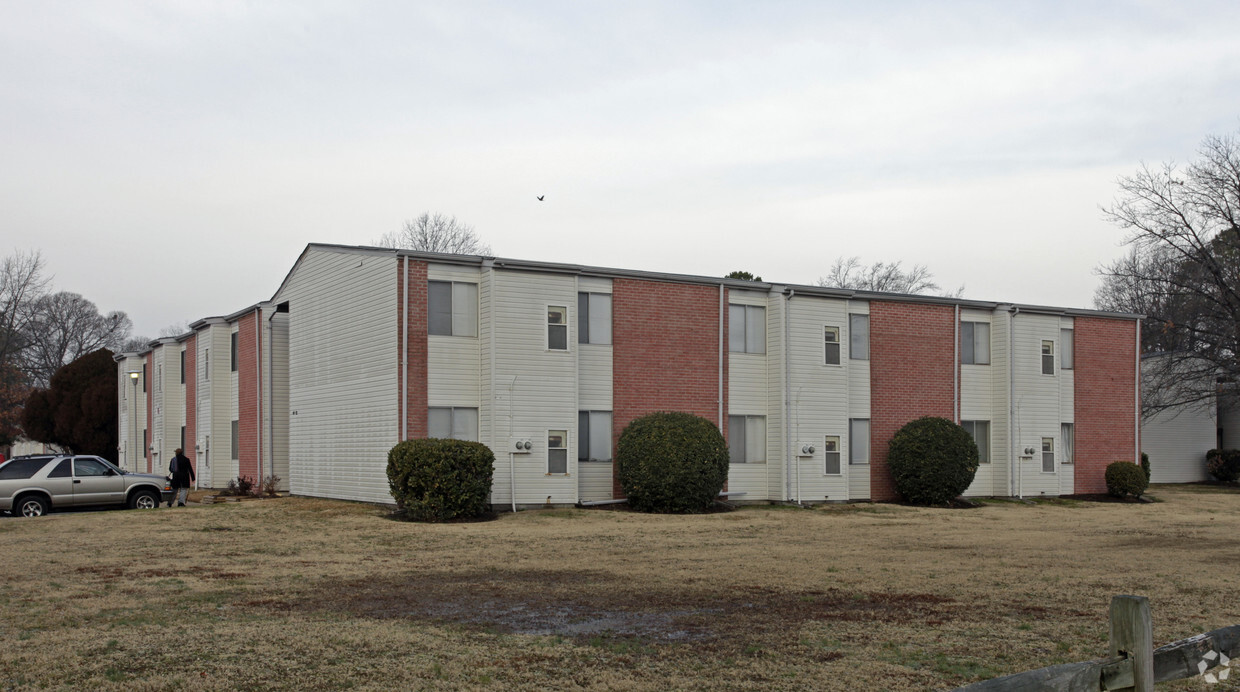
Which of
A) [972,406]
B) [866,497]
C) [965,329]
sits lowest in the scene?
[866,497]

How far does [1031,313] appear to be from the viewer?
32.3 metres

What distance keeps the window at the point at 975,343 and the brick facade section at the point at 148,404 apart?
30.5 meters

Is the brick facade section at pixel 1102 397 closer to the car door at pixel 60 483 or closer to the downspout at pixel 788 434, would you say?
the downspout at pixel 788 434

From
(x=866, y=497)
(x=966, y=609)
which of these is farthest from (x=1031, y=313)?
(x=966, y=609)

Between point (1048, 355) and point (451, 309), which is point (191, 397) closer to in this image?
point (451, 309)

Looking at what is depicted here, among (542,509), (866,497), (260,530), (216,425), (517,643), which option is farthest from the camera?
(216,425)

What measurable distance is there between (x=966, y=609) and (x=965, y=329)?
2185cm

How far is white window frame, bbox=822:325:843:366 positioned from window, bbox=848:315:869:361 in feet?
2.66

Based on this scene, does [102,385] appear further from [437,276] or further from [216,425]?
[437,276]

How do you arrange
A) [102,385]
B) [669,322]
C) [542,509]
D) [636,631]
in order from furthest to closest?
[102,385]
[669,322]
[542,509]
[636,631]

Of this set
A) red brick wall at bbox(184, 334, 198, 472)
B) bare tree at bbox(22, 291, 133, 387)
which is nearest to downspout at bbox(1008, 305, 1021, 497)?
red brick wall at bbox(184, 334, 198, 472)

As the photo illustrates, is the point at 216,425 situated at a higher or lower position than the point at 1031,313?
lower

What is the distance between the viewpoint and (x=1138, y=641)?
19.0 ft

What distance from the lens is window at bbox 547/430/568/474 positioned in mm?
24906
